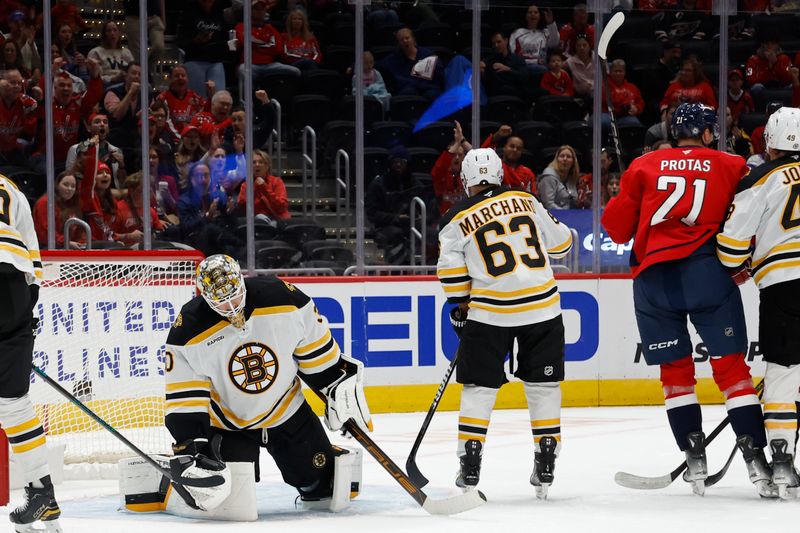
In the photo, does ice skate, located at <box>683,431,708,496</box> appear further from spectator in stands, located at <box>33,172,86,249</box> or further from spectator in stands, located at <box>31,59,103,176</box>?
spectator in stands, located at <box>31,59,103,176</box>

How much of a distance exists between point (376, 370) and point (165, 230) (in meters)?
1.39

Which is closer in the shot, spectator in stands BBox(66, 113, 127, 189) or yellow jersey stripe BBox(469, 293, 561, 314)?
yellow jersey stripe BBox(469, 293, 561, 314)

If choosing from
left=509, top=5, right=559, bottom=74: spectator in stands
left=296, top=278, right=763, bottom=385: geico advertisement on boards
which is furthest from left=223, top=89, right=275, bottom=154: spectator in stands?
left=509, top=5, right=559, bottom=74: spectator in stands

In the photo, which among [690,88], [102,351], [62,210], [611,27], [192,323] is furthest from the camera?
[690,88]

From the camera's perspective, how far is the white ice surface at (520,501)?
12.3 feet

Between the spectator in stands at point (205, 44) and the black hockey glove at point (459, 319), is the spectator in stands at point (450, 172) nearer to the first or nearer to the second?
the spectator in stands at point (205, 44)

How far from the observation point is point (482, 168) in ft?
14.4

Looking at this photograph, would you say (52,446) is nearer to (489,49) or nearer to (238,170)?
(238,170)

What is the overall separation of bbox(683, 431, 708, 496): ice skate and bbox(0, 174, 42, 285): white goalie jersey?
223 cm

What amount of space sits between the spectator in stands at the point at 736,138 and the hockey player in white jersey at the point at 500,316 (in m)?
3.82

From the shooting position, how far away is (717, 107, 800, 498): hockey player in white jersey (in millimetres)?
4207

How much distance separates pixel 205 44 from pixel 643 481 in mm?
3913

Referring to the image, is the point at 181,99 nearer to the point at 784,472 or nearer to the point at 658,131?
the point at 658,131

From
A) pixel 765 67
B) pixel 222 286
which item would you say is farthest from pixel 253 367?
pixel 765 67
